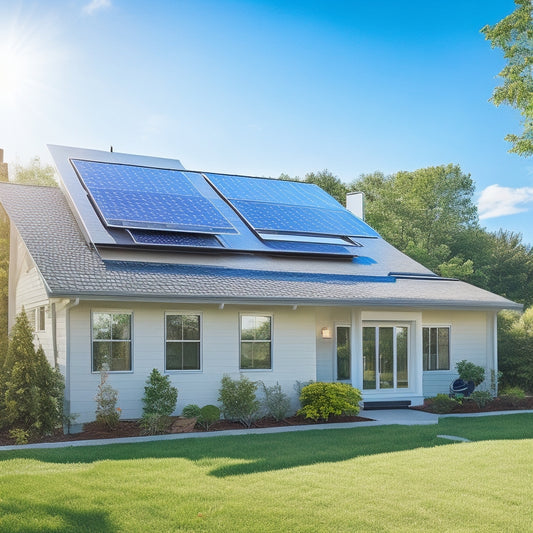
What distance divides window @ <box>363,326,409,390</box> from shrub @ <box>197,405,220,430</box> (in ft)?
16.8

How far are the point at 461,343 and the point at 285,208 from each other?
661 cm

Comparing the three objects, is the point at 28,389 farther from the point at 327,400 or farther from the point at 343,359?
the point at 343,359

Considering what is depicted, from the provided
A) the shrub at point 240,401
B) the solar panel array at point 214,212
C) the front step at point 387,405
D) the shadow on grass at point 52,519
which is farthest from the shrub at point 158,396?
the shadow on grass at point 52,519

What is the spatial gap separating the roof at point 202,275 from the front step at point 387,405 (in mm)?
2690

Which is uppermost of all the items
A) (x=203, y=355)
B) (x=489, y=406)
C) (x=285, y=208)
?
(x=285, y=208)

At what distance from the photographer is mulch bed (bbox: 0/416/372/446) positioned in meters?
11.8

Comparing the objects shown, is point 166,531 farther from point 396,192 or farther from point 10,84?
point 396,192

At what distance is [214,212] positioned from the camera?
17516 millimetres

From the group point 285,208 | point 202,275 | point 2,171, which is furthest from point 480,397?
point 2,171

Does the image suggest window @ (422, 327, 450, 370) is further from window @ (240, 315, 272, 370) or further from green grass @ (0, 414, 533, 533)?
green grass @ (0, 414, 533, 533)

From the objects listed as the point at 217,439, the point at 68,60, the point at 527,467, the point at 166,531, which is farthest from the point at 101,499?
the point at 68,60

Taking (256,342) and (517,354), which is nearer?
(256,342)

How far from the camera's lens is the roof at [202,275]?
1299 centimetres

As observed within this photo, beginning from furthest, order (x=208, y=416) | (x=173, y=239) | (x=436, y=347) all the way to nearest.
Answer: (x=436, y=347), (x=173, y=239), (x=208, y=416)
